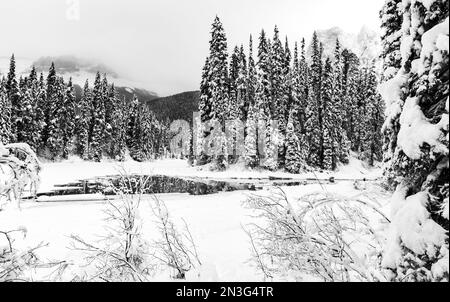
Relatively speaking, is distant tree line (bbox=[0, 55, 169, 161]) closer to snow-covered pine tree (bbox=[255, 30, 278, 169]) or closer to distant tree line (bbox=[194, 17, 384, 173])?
distant tree line (bbox=[194, 17, 384, 173])

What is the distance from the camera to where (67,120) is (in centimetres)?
6062

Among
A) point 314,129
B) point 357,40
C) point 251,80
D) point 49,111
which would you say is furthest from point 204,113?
point 357,40

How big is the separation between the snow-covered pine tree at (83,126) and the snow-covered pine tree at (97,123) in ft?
2.68

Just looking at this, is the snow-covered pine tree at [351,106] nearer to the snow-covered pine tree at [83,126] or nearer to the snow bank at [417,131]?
the snow-covered pine tree at [83,126]

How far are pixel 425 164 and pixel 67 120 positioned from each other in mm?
64799

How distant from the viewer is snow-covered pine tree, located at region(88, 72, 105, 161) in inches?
2515

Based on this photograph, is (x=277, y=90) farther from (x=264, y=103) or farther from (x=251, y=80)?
(x=251, y=80)

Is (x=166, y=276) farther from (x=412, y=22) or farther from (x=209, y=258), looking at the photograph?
(x=412, y=22)

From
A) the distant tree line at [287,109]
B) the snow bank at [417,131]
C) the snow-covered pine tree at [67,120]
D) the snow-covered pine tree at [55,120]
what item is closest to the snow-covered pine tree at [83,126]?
the snow-covered pine tree at [67,120]

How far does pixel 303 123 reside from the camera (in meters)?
53.4

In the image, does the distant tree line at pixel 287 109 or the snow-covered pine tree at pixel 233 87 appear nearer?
the distant tree line at pixel 287 109

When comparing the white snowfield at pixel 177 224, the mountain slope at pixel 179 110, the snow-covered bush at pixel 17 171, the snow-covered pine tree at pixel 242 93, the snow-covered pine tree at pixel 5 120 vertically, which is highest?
the mountain slope at pixel 179 110

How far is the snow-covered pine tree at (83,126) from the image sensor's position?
64.8m
